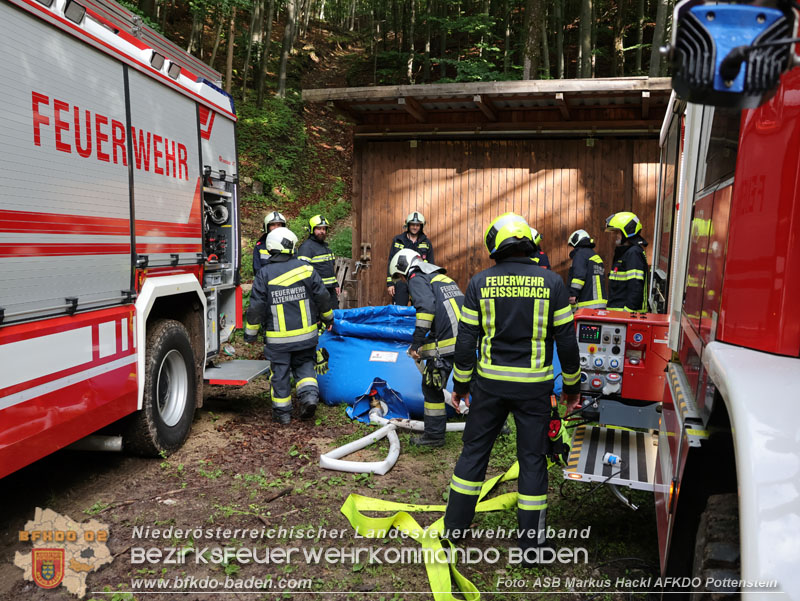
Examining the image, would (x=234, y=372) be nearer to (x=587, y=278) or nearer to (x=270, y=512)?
(x=270, y=512)

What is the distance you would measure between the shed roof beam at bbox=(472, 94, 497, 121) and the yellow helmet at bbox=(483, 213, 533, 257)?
5.45 metres

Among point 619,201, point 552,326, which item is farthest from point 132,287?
point 619,201

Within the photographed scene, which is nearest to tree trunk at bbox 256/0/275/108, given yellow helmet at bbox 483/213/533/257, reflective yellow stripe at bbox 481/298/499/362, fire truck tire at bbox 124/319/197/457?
fire truck tire at bbox 124/319/197/457

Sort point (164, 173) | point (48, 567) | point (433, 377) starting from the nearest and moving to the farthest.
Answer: point (48, 567), point (164, 173), point (433, 377)

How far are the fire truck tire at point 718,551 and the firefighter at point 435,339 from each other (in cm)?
360

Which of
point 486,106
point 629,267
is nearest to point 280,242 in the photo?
point 629,267

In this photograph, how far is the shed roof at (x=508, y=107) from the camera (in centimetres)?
835

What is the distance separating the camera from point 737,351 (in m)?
1.77

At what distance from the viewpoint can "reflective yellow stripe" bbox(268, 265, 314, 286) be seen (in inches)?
237

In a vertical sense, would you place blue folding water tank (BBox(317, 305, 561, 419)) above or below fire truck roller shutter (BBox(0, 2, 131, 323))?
below

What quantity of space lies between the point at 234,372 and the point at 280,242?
138 centimetres

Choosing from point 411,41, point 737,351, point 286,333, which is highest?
point 411,41

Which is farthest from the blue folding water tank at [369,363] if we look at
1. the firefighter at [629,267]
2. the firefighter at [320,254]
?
the firefighter at [320,254]

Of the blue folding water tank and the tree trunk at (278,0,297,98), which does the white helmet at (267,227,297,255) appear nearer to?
the blue folding water tank
